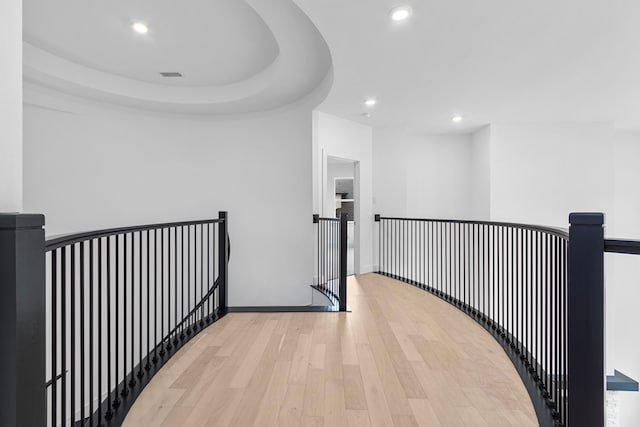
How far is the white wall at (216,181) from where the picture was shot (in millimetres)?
5070

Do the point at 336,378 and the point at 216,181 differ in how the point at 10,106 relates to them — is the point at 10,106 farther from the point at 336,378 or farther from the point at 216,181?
the point at 216,181

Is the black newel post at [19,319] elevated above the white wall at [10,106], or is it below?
below

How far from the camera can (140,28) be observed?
3357 mm

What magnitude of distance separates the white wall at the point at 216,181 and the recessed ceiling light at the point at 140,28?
7.32 feet

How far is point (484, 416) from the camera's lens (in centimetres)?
174

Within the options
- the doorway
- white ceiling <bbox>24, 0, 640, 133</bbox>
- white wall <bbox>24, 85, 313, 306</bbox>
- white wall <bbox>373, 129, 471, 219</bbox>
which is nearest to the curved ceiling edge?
white ceiling <bbox>24, 0, 640, 133</bbox>

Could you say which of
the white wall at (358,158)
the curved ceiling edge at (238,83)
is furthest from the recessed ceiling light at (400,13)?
the white wall at (358,158)

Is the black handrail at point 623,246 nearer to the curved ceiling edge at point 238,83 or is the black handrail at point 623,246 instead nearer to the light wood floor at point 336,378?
the light wood floor at point 336,378

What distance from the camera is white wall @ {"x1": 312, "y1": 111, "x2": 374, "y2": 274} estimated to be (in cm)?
534

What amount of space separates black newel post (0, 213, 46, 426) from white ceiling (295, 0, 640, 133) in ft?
7.36

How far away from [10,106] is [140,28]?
2855 millimetres

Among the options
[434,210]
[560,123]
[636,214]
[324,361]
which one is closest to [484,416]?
[324,361]

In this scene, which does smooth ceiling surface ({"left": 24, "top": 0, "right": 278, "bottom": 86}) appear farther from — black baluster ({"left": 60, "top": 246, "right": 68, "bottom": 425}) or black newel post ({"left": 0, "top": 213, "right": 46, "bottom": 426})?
black newel post ({"left": 0, "top": 213, "right": 46, "bottom": 426})

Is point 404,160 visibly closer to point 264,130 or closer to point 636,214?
point 264,130
